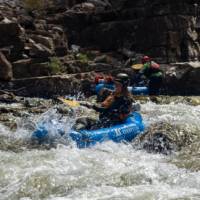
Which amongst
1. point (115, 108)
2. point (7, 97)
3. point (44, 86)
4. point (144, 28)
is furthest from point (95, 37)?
point (115, 108)

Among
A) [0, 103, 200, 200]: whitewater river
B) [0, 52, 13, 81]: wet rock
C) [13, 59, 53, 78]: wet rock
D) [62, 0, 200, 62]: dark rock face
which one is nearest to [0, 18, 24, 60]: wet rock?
[13, 59, 53, 78]: wet rock

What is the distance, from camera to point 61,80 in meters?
17.4

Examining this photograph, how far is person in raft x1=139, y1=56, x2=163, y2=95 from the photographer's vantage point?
653 inches

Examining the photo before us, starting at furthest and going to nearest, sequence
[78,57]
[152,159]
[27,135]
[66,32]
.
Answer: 1. [66,32]
2. [78,57]
3. [27,135]
4. [152,159]

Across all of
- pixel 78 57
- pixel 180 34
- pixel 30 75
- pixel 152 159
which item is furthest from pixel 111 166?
pixel 180 34

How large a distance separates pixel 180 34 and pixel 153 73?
5.42 meters

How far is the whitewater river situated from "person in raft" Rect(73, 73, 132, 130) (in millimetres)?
625

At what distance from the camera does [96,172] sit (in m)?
7.81

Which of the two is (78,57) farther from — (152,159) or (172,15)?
(152,159)

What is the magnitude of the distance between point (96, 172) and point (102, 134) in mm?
2010

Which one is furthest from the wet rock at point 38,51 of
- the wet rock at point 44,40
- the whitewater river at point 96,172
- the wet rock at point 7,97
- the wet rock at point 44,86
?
the whitewater river at point 96,172

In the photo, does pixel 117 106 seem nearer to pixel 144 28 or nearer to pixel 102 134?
pixel 102 134

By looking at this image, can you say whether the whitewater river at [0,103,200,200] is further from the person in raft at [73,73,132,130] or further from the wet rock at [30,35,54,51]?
the wet rock at [30,35,54,51]

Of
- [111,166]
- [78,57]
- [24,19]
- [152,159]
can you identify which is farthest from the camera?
[24,19]
